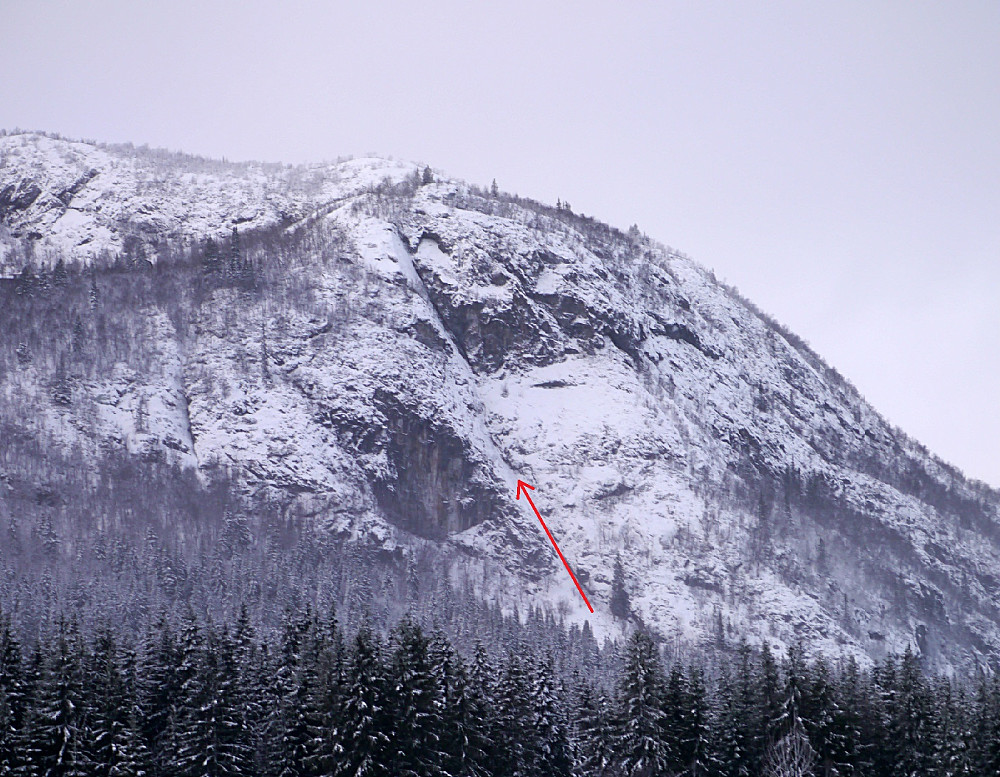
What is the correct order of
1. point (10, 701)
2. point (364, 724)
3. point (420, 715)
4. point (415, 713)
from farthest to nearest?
point (415, 713)
point (420, 715)
point (364, 724)
point (10, 701)

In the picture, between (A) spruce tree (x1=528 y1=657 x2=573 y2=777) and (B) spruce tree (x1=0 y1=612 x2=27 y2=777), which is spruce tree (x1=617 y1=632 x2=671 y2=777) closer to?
(A) spruce tree (x1=528 y1=657 x2=573 y2=777)

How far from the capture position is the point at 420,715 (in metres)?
81.6

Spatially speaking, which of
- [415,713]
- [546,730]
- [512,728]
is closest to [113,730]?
[415,713]

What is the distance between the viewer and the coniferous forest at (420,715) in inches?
3017

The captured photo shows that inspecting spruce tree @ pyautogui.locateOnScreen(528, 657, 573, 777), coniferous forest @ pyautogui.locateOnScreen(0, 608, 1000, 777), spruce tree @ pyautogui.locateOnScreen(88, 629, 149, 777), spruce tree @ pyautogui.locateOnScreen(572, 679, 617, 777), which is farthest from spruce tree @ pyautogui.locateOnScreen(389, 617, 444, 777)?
spruce tree @ pyautogui.locateOnScreen(88, 629, 149, 777)

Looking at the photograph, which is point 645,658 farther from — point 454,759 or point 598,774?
point 454,759

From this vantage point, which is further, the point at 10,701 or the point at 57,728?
the point at 10,701

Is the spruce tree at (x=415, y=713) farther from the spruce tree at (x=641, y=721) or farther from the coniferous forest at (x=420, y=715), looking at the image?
the spruce tree at (x=641, y=721)

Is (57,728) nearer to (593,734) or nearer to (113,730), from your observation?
(113,730)

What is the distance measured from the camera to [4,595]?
6481 inches

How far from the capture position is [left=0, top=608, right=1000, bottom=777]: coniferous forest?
251 feet

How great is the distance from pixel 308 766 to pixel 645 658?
24.6m

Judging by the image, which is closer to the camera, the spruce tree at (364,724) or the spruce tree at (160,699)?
the spruce tree at (364,724)

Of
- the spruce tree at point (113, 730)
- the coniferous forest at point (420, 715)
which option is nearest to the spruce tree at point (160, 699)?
the coniferous forest at point (420, 715)
